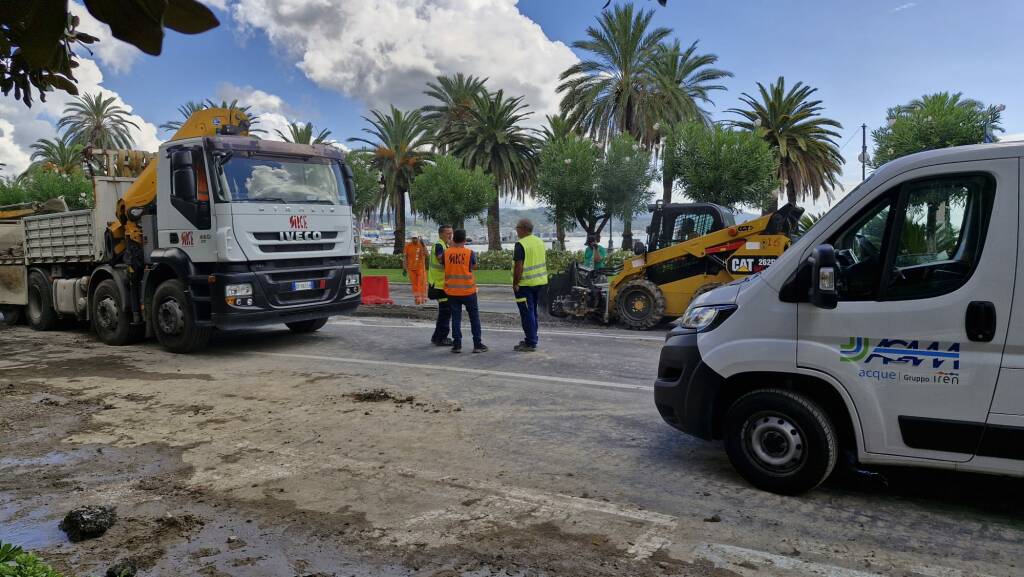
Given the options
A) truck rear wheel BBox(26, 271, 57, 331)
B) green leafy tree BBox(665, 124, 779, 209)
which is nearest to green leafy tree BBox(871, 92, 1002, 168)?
green leafy tree BBox(665, 124, 779, 209)

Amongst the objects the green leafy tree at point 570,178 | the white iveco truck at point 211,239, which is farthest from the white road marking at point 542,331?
the green leafy tree at point 570,178

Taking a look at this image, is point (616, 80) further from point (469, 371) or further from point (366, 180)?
point (469, 371)

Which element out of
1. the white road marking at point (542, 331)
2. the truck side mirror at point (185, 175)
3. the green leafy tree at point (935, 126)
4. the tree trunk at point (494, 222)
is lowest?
the white road marking at point (542, 331)

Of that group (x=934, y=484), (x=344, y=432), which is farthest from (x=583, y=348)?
(x=934, y=484)

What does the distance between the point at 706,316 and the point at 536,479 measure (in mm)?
1550

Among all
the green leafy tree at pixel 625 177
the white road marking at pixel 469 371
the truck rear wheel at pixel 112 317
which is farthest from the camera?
the green leafy tree at pixel 625 177

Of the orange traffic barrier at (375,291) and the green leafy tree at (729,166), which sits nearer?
the orange traffic barrier at (375,291)

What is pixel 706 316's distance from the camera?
4414 mm

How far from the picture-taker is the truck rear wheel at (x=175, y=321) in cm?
938

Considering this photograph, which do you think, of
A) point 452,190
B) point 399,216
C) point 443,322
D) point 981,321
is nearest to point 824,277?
point 981,321

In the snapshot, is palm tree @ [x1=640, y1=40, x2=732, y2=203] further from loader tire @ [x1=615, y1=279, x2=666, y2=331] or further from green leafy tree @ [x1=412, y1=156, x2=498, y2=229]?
loader tire @ [x1=615, y1=279, x2=666, y2=331]

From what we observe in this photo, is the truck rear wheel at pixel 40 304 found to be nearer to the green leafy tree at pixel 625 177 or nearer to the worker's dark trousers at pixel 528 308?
the worker's dark trousers at pixel 528 308

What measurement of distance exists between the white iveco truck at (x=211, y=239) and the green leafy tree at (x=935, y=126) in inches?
916

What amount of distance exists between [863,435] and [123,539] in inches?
163
